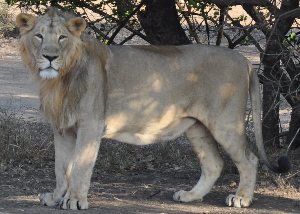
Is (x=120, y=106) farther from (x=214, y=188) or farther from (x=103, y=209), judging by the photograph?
(x=214, y=188)

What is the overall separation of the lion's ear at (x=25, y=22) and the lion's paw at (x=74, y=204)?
119 centimetres

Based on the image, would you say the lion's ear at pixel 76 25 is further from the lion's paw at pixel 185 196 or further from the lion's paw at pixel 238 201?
the lion's paw at pixel 238 201

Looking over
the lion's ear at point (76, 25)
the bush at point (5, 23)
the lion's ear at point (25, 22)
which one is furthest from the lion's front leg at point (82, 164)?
the bush at point (5, 23)

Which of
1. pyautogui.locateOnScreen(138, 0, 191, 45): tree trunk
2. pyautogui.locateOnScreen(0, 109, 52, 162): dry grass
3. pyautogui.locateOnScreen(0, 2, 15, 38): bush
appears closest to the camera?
pyautogui.locateOnScreen(0, 109, 52, 162): dry grass

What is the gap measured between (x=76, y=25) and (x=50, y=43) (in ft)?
0.82

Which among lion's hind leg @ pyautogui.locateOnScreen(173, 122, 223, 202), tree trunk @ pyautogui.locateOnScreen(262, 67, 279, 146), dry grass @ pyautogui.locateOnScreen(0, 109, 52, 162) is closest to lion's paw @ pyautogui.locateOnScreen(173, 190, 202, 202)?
lion's hind leg @ pyautogui.locateOnScreen(173, 122, 223, 202)

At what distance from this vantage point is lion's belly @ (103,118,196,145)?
5.06 m

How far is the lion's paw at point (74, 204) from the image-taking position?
15.7 feet

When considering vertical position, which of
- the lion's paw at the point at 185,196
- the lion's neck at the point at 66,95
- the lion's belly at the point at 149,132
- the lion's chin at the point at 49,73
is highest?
the lion's chin at the point at 49,73

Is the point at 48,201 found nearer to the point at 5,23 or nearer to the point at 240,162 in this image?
the point at 240,162

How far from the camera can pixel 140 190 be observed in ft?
18.2

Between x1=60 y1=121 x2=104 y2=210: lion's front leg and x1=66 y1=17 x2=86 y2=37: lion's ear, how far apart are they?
62 cm

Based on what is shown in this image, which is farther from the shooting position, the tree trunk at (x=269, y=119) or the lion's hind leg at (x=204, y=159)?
the tree trunk at (x=269, y=119)

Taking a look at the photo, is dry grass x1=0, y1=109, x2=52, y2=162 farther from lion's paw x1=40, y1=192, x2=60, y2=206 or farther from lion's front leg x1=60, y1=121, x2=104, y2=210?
lion's front leg x1=60, y1=121, x2=104, y2=210
